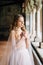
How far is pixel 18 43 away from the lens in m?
2.82

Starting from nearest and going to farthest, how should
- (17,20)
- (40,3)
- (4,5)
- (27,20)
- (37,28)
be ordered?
(17,20), (40,3), (37,28), (27,20), (4,5)

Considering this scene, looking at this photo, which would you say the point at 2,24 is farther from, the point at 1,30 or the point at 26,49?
the point at 26,49

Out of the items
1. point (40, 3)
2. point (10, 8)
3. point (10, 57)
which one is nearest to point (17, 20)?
point (10, 57)

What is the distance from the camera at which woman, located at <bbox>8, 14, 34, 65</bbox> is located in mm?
2812

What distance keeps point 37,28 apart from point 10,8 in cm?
573

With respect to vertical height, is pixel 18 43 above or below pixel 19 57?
above

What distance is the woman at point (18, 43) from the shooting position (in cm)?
281

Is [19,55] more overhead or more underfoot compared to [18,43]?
more underfoot

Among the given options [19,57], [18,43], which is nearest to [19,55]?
[19,57]

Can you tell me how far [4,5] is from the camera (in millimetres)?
11477

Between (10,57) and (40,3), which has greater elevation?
(40,3)

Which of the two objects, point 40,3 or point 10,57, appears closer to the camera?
point 10,57

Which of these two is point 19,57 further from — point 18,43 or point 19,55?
point 18,43

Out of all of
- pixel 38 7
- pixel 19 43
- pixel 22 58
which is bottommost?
pixel 22 58
